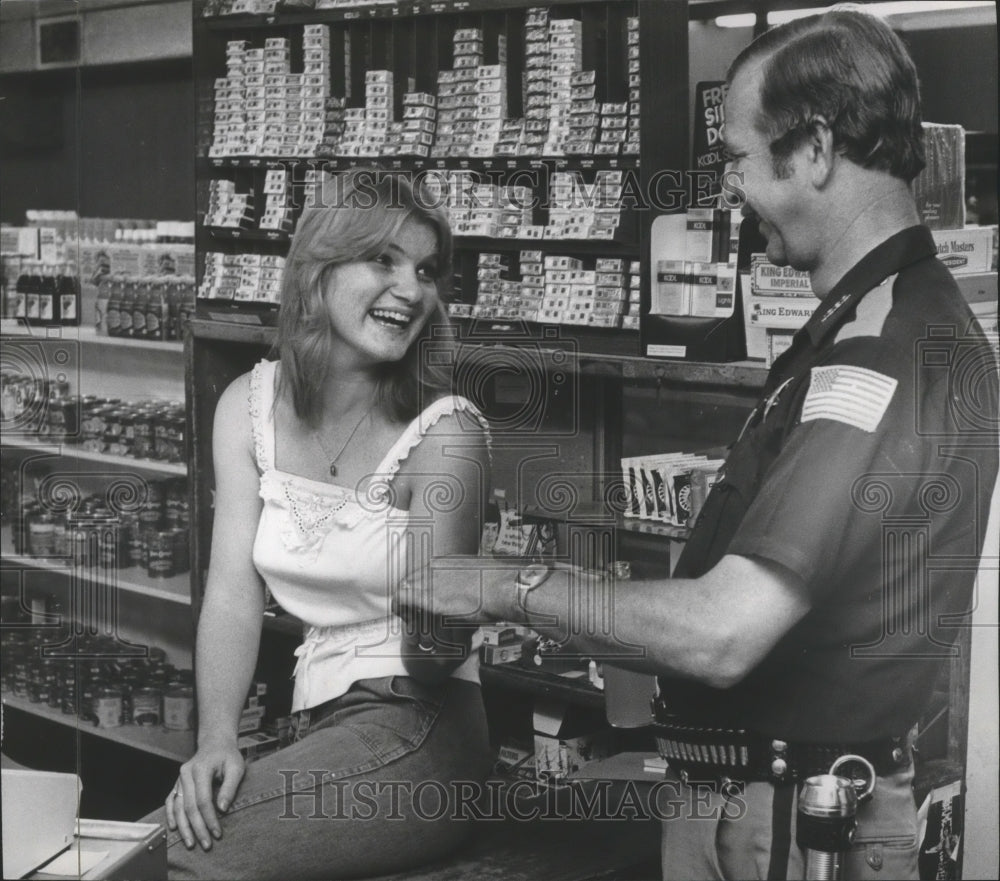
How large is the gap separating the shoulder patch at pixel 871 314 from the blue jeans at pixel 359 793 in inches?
39.5

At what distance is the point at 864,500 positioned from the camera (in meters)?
1.69

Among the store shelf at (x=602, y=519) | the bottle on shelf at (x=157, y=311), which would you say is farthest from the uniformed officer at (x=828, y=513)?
the bottle on shelf at (x=157, y=311)

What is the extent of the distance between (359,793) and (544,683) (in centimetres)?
89

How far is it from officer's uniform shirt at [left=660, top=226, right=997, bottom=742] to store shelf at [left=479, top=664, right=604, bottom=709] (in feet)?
3.65

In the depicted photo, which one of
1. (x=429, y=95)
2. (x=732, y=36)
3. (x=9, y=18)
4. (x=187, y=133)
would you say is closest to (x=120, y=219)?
(x=187, y=133)

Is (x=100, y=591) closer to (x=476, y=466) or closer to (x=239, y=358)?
(x=239, y=358)

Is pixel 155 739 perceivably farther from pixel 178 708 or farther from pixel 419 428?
pixel 419 428

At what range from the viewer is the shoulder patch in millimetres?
1690

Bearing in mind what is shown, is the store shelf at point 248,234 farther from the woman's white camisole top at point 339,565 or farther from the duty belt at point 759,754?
the duty belt at point 759,754

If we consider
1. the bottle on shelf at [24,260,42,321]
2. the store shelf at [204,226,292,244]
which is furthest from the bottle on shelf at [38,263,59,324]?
the store shelf at [204,226,292,244]

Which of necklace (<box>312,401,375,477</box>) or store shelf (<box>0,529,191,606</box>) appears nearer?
necklace (<box>312,401,375,477</box>)

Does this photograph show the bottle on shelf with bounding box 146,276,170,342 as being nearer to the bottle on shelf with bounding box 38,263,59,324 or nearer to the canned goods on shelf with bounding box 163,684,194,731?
the canned goods on shelf with bounding box 163,684,194,731

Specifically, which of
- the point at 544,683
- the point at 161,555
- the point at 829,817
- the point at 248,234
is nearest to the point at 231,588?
the point at 544,683

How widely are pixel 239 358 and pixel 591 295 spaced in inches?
53.9
